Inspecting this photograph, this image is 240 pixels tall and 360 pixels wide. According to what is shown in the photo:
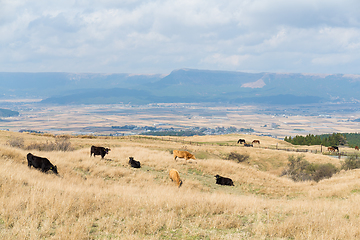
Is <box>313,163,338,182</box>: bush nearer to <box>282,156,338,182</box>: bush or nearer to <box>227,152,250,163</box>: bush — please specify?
<box>282,156,338,182</box>: bush

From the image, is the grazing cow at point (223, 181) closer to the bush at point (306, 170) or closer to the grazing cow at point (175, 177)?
the grazing cow at point (175, 177)

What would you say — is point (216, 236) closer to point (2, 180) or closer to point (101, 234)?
point (101, 234)

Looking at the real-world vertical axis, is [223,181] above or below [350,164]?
above

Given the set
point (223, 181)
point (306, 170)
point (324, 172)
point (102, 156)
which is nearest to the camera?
point (223, 181)

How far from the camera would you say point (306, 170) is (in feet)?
139

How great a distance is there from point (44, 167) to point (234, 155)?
38221mm

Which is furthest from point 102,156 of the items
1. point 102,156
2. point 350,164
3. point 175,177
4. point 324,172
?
point 350,164

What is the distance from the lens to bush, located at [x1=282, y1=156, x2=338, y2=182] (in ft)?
121

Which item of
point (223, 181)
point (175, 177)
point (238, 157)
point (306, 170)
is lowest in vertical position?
point (306, 170)

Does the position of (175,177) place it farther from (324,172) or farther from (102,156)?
(324,172)

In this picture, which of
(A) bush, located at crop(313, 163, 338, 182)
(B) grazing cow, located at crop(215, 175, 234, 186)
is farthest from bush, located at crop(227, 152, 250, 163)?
(B) grazing cow, located at crop(215, 175, 234, 186)

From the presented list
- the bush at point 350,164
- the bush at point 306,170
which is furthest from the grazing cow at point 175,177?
the bush at point 350,164

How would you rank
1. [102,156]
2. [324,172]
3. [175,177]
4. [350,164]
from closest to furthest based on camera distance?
[175,177], [102,156], [324,172], [350,164]

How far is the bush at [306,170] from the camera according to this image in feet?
121
